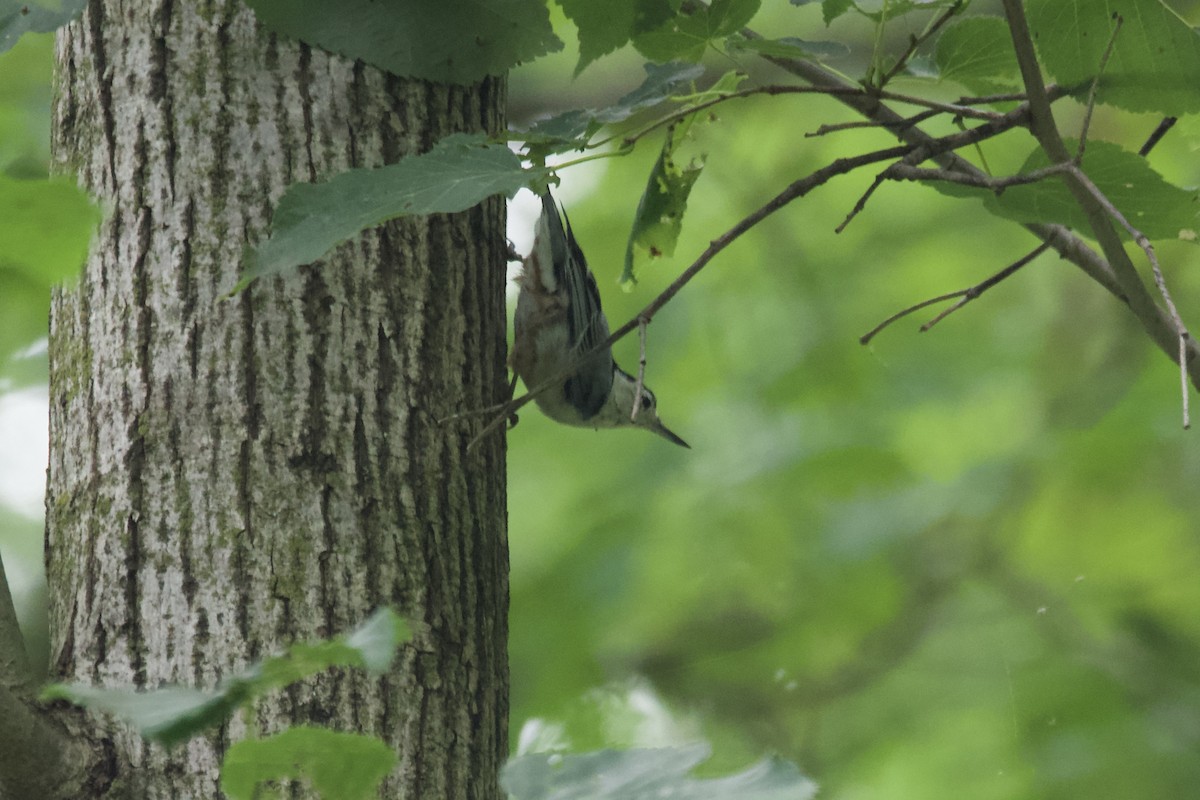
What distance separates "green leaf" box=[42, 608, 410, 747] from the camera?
686mm

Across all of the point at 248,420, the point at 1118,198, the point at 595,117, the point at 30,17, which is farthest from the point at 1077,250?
the point at 30,17

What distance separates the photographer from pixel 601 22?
1.50 metres

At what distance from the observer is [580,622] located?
→ 12.8 feet

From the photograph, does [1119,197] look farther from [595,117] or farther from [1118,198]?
[595,117]

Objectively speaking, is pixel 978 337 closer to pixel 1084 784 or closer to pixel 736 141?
pixel 736 141

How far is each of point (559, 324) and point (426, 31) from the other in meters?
1.95

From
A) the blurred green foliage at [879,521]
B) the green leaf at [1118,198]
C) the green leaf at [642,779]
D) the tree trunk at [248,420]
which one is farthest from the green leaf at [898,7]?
the blurred green foliage at [879,521]

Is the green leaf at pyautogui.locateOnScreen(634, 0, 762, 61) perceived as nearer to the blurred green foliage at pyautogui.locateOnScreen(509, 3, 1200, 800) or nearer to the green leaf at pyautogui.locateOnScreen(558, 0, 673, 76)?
the green leaf at pyautogui.locateOnScreen(558, 0, 673, 76)

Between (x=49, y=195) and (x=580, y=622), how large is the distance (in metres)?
3.35

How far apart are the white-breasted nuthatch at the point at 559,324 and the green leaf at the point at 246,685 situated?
97.6 inches

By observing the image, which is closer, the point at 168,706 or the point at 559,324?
the point at 168,706

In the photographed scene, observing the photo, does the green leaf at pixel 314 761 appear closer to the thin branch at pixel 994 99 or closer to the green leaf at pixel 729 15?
the green leaf at pixel 729 15

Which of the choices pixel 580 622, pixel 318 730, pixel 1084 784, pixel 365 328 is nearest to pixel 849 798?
pixel 1084 784

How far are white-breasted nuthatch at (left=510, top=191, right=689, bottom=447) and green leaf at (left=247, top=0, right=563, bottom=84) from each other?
1.61 meters
